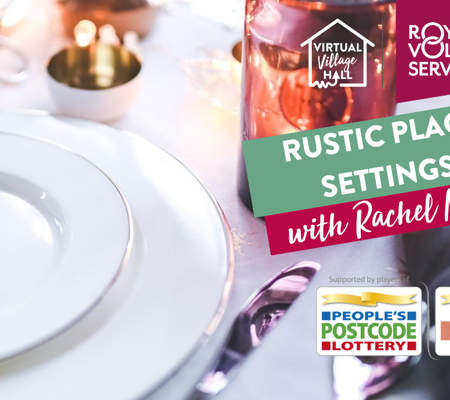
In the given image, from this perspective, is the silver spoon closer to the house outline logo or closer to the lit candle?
the house outline logo

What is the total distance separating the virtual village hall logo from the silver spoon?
0.02m

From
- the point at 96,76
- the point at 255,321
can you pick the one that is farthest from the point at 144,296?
the point at 96,76

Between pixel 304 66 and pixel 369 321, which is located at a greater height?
pixel 304 66

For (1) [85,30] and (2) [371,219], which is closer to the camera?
(2) [371,219]

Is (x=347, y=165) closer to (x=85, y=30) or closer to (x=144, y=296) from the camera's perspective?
(x=144, y=296)

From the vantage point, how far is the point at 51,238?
311 millimetres

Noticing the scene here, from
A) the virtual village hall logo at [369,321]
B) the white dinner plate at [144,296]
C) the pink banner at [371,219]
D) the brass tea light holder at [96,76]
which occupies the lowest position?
the virtual village hall logo at [369,321]

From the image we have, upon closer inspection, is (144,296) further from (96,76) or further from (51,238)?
(96,76)

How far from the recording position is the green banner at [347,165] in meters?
0.33

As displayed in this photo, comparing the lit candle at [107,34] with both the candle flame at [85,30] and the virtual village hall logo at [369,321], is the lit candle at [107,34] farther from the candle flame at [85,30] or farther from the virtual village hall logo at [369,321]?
the virtual village hall logo at [369,321]

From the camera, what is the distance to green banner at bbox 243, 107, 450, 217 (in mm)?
331

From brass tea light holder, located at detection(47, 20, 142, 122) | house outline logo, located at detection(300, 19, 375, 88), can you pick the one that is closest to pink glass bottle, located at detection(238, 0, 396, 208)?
house outline logo, located at detection(300, 19, 375, 88)

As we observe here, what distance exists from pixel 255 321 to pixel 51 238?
110mm

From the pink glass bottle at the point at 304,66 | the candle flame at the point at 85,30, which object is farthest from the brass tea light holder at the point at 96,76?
the pink glass bottle at the point at 304,66
